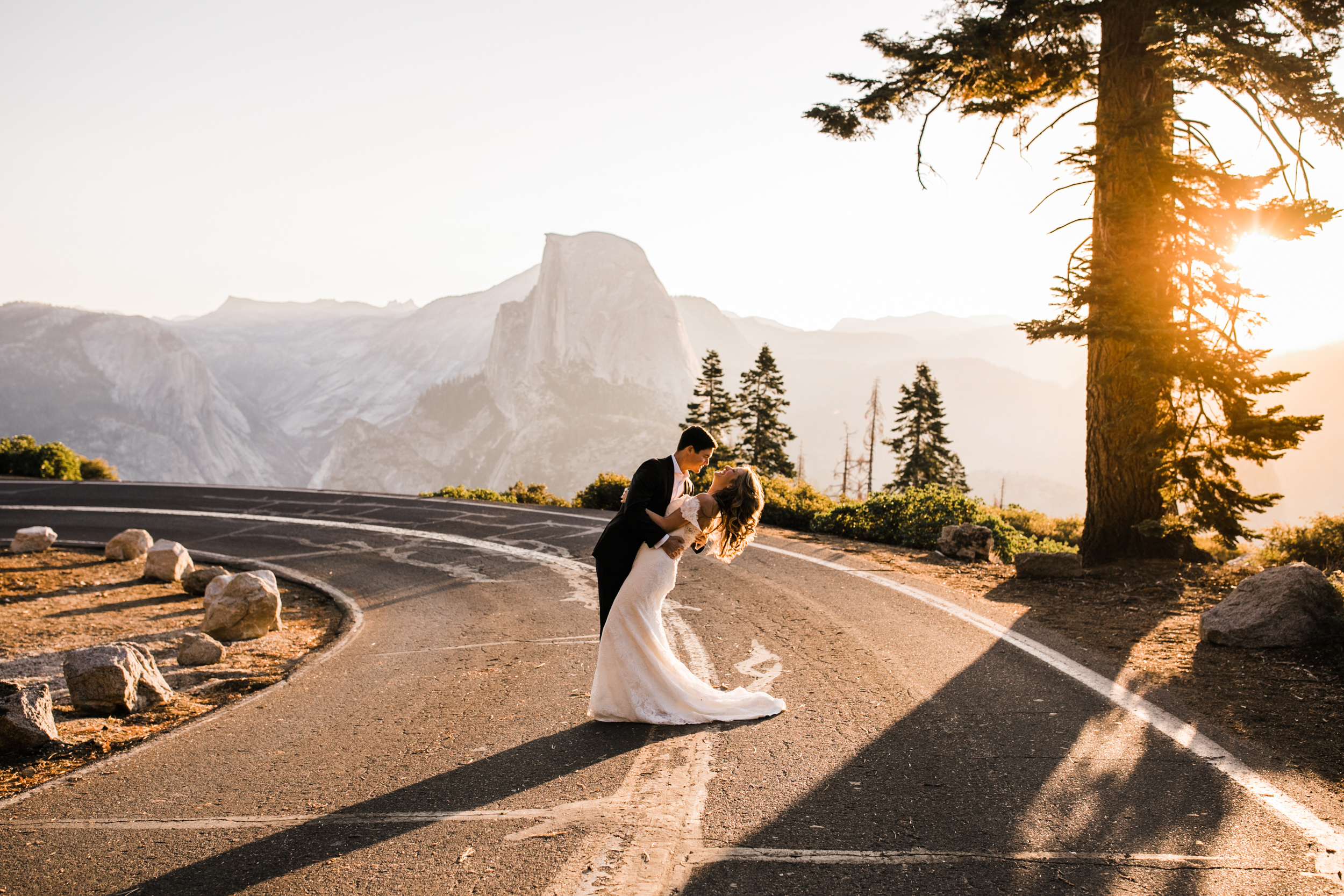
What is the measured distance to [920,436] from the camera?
4519cm

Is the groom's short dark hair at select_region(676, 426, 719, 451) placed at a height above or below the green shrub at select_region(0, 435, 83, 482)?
above

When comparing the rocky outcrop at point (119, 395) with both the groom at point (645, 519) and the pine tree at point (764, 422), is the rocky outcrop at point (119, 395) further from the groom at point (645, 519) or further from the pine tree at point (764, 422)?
the groom at point (645, 519)

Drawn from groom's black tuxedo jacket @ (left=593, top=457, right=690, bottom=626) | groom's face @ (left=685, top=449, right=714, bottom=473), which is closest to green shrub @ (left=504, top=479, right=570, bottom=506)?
groom's black tuxedo jacket @ (left=593, top=457, right=690, bottom=626)

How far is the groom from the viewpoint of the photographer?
535 cm

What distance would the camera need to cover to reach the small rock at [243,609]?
872 cm

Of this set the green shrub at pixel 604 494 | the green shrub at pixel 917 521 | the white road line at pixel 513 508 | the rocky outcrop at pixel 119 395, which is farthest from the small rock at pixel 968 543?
the rocky outcrop at pixel 119 395

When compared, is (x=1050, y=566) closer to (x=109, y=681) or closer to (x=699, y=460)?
(x=699, y=460)

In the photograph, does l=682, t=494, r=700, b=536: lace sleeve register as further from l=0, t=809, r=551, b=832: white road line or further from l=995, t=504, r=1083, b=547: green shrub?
l=995, t=504, r=1083, b=547: green shrub

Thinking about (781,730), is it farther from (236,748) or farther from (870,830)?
(236,748)

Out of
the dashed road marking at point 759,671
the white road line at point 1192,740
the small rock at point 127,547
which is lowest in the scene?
the small rock at point 127,547

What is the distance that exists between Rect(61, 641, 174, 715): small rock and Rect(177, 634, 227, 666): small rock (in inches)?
51.5

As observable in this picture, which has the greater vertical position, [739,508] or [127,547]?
[739,508]

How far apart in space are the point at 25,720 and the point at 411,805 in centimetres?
316

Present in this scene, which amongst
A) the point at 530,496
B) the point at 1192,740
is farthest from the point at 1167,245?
the point at 530,496
